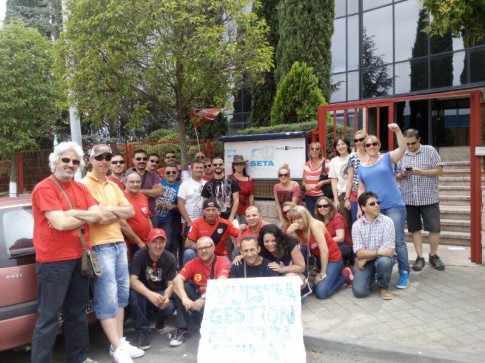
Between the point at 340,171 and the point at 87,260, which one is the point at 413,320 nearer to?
the point at 340,171

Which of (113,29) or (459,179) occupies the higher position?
(113,29)

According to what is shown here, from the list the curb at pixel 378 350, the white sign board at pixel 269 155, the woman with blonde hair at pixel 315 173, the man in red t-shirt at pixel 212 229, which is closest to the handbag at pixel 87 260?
the man in red t-shirt at pixel 212 229

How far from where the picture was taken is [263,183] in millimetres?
8258

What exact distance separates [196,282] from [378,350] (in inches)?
75.0

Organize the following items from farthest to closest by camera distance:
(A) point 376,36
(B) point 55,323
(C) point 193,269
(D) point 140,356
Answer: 1. (A) point 376,36
2. (C) point 193,269
3. (D) point 140,356
4. (B) point 55,323

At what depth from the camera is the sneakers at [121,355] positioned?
392 cm

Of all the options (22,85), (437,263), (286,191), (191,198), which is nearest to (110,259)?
(191,198)

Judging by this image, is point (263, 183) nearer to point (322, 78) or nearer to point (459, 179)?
point (459, 179)

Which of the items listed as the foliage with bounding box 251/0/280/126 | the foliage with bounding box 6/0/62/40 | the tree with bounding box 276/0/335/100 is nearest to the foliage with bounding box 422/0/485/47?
the tree with bounding box 276/0/335/100

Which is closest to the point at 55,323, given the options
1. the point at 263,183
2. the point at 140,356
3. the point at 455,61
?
the point at 140,356

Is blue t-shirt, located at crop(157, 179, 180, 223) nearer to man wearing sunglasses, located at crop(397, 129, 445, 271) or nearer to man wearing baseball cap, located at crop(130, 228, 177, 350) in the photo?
man wearing baseball cap, located at crop(130, 228, 177, 350)

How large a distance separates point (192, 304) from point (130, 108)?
573 cm

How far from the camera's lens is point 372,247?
5.00 m

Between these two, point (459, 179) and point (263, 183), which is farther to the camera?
point (459, 179)
